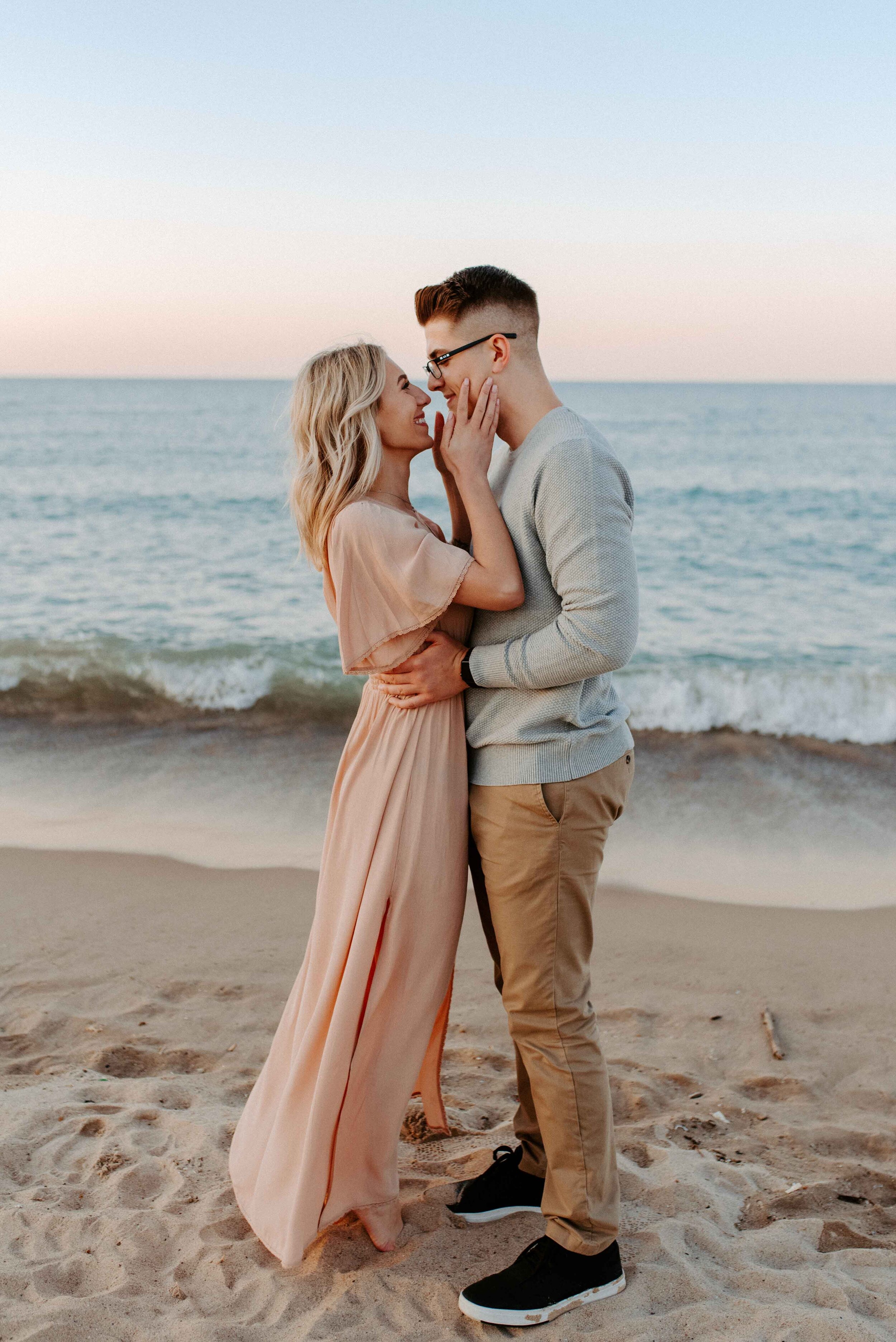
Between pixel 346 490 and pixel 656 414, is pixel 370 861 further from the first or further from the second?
pixel 656 414

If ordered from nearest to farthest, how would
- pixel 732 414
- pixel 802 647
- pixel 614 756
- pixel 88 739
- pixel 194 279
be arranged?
1. pixel 614 756
2. pixel 88 739
3. pixel 802 647
4. pixel 194 279
5. pixel 732 414

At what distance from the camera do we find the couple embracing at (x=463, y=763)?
2277 millimetres

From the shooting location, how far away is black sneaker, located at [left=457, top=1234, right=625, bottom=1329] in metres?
2.28

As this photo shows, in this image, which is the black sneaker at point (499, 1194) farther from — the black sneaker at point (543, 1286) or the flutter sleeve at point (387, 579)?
the flutter sleeve at point (387, 579)

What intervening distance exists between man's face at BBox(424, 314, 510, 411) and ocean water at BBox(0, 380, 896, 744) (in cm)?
48

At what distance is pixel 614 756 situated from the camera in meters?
2.40

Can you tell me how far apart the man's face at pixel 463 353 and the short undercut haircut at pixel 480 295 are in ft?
0.08

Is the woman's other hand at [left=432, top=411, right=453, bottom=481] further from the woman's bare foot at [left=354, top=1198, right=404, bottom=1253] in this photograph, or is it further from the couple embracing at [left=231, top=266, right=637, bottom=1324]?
the woman's bare foot at [left=354, top=1198, right=404, bottom=1253]

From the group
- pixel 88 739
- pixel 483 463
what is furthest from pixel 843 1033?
pixel 88 739

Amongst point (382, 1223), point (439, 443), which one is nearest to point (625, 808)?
point (382, 1223)

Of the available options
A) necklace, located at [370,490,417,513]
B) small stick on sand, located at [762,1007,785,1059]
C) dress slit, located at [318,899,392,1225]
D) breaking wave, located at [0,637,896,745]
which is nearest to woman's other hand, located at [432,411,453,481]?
necklace, located at [370,490,417,513]

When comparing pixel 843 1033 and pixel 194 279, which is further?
pixel 194 279

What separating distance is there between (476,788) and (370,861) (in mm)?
324

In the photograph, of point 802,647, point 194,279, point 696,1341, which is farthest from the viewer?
point 194,279
